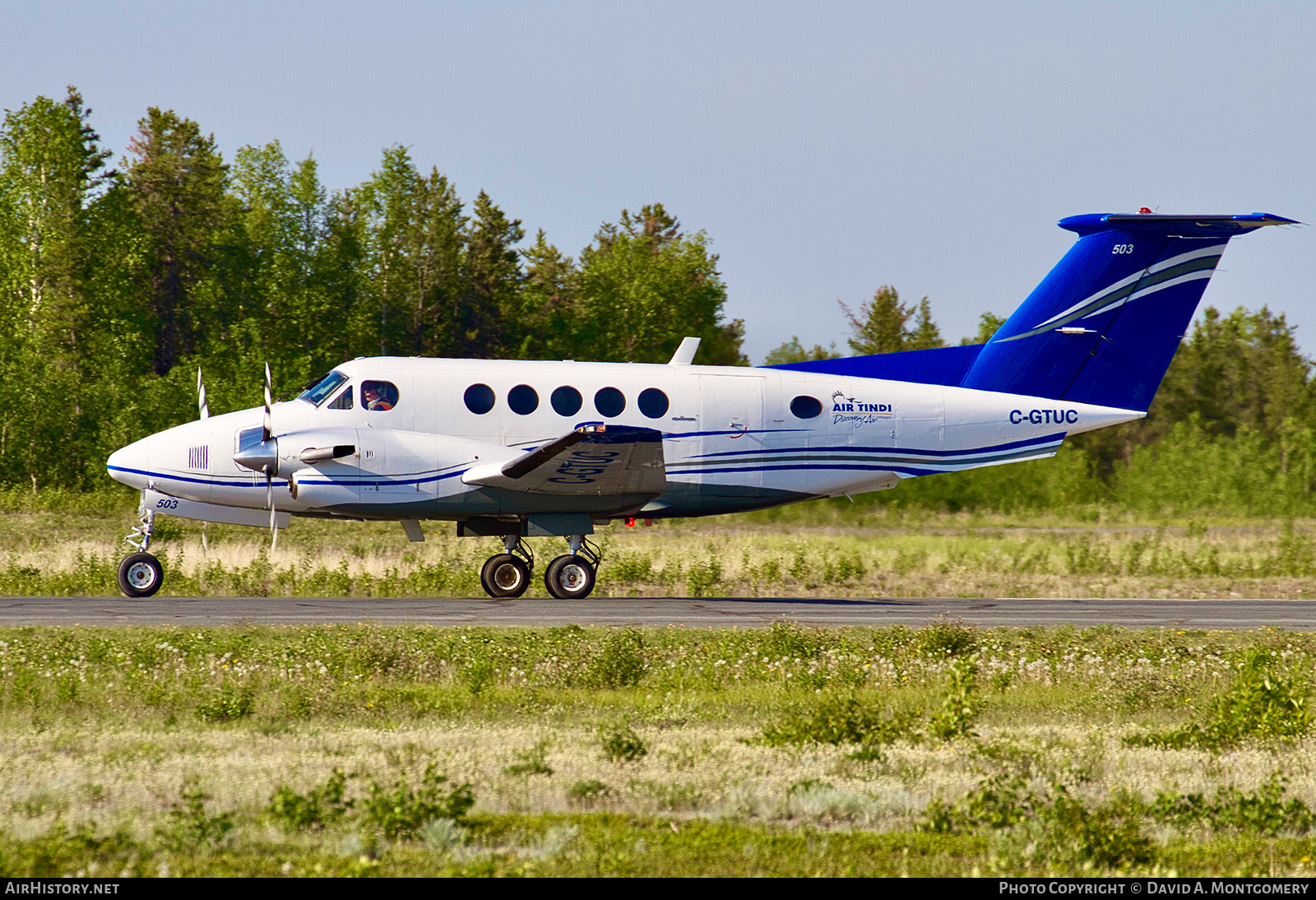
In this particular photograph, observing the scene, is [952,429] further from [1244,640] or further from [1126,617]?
[1244,640]

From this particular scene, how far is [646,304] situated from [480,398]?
35.9 metres

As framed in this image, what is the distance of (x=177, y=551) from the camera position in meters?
24.4

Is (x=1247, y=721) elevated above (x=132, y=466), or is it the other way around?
(x=132, y=466)

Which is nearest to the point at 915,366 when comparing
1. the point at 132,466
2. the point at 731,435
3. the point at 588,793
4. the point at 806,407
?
the point at 806,407

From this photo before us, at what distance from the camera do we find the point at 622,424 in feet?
63.1

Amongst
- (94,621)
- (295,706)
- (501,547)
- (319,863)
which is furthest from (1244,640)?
(501,547)

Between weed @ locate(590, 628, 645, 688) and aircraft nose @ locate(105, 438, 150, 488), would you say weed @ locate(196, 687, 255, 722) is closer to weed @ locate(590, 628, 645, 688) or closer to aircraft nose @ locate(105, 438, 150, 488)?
weed @ locate(590, 628, 645, 688)

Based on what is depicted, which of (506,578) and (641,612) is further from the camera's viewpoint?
(506,578)

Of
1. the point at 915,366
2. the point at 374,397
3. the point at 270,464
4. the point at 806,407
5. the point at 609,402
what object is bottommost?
the point at 270,464

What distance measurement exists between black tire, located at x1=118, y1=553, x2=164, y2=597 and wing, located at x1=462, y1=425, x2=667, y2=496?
4.96 meters

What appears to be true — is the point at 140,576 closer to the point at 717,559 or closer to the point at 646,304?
the point at 717,559

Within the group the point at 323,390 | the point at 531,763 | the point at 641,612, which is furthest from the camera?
the point at 323,390

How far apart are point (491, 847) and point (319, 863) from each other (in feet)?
3.13

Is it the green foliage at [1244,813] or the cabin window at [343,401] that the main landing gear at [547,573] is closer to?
the cabin window at [343,401]
